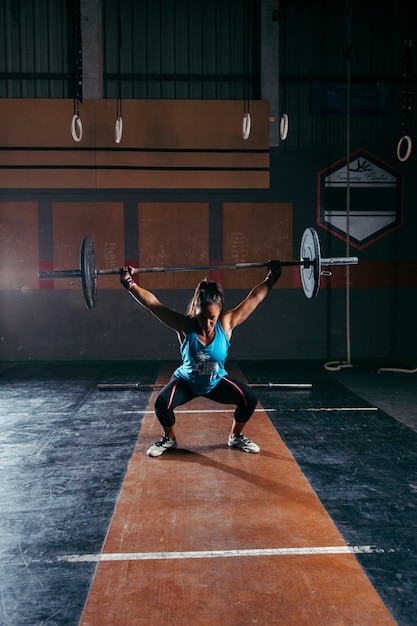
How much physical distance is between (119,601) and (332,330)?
5.54 meters

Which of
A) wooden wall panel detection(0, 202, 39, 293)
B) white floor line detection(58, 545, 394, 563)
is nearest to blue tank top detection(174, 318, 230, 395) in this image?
white floor line detection(58, 545, 394, 563)

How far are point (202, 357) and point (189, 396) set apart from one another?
27cm

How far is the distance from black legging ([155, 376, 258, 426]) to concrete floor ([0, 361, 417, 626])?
26 centimetres

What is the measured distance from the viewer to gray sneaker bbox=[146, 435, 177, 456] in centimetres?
326

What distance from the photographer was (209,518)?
2.41 meters

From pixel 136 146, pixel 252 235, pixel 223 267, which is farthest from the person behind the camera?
pixel 252 235

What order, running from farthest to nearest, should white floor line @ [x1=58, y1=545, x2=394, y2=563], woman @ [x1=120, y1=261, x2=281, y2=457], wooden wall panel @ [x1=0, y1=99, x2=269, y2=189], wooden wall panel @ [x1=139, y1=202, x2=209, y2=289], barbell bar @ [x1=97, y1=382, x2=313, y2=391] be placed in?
wooden wall panel @ [x1=139, y1=202, x2=209, y2=289] < wooden wall panel @ [x1=0, y1=99, x2=269, y2=189] < barbell bar @ [x1=97, y1=382, x2=313, y2=391] < woman @ [x1=120, y1=261, x2=281, y2=457] < white floor line @ [x1=58, y1=545, x2=394, y2=563]

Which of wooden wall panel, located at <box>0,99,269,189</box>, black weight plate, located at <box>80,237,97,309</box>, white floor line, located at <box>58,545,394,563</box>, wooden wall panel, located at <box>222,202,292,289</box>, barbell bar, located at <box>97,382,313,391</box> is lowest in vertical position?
barbell bar, located at <box>97,382,313,391</box>

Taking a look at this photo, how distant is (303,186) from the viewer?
6895 millimetres

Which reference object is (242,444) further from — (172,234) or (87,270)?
(172,234)

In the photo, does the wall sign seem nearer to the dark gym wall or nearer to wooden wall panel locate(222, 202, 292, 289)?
the dark gym wall

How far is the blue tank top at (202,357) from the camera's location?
317cm

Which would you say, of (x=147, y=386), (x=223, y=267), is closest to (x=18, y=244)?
(x=147, y=386)

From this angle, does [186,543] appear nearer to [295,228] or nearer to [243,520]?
[243,520]
